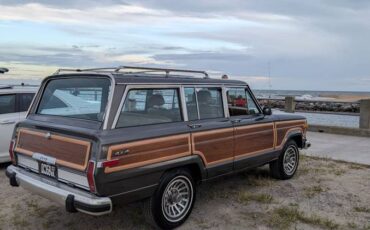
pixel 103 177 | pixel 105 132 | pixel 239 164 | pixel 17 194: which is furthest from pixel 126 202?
pixel 17 194

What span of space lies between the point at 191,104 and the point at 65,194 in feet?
6.58

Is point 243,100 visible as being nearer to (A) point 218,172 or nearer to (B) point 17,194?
(A) point 218,172

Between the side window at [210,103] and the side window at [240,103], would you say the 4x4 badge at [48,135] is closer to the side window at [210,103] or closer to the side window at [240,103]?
the side window at [210,103]

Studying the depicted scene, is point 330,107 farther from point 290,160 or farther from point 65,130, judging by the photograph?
point 65,130

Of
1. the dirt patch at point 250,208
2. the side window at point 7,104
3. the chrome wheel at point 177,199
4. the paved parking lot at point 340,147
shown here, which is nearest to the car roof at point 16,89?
the side window at point 7,104

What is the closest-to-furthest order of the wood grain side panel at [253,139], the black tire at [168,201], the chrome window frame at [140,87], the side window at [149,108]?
the chrome window frame at [140,87]
the side window at [149,108]
the black tire at [168,201]
the wood grain side panel at [253,139]

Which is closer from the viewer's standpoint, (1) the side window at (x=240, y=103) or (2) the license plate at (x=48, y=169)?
(2) the license plate at (x=48, y=169)

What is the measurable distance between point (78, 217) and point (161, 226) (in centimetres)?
121

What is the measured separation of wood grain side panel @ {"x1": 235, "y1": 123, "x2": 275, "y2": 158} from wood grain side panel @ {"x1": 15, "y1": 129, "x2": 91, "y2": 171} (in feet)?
7.95

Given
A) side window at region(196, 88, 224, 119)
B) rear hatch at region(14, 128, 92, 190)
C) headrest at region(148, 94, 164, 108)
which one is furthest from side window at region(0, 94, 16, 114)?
side window at region(196, 88, 224, 119)

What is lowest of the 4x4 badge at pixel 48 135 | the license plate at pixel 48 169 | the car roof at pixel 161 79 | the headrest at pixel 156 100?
the license plate at pixel 48 169

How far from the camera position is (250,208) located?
5.83 metres

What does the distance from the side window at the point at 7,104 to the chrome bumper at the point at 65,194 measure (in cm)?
341

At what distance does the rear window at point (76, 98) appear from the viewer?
473 centimetres
